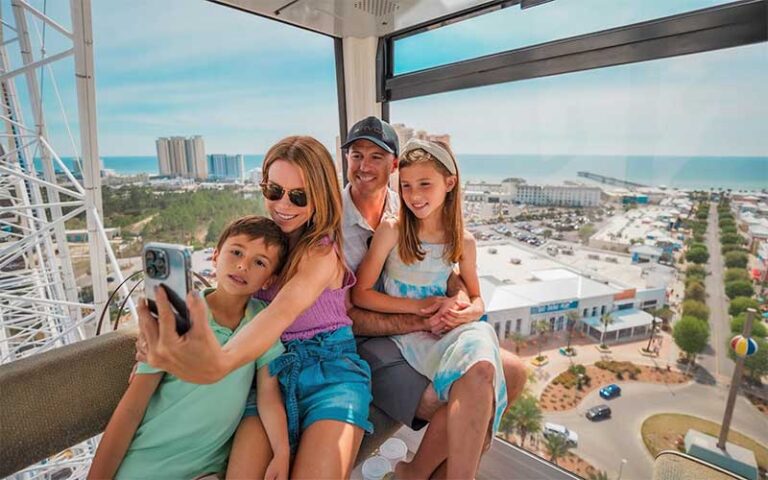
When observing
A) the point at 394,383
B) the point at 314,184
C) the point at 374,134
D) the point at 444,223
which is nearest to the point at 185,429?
the point at 394,383

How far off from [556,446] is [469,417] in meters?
1.27

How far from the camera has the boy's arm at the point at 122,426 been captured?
35.8 inches

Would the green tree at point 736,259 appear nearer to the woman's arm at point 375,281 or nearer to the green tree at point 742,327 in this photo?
the green tree at point 742,327

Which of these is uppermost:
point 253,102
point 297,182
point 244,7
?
point 244,7

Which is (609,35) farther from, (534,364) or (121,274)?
(121,274)

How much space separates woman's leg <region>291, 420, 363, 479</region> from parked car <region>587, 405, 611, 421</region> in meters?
1.43

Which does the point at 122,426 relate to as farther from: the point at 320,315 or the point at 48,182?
the point at 48,182

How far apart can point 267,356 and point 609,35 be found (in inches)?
76.0

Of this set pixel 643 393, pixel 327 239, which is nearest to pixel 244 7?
pixel 327 239

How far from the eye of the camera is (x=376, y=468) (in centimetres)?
151

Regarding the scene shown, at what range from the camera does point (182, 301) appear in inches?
26.9

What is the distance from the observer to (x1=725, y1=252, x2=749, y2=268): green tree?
59.5 inches

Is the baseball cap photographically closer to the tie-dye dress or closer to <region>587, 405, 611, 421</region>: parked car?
the tie-dye dress

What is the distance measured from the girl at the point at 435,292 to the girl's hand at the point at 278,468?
1.51 feet
